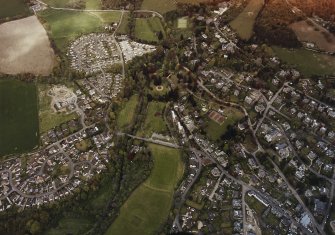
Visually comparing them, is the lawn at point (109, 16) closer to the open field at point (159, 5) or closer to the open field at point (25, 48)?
the open field at point (159, 5)

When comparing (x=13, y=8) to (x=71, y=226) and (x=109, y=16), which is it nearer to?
(x=109, y=16)

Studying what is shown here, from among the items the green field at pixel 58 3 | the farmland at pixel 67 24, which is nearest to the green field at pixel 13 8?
the farmland at pixel 67 24

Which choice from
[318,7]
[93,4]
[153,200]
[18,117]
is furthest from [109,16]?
[153,200]

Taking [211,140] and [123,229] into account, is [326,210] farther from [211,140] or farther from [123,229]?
[123,229]

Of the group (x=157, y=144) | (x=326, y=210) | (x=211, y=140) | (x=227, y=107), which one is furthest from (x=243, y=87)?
(x=326, y=210)

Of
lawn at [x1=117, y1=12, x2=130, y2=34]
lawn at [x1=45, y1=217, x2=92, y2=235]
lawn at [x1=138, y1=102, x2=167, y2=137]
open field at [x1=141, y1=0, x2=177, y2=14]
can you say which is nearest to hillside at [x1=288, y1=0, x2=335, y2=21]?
open field at [x1=141, y1=0, x2=177, y2=14]

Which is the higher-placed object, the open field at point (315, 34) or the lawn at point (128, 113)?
the open field at point (315, 34)
